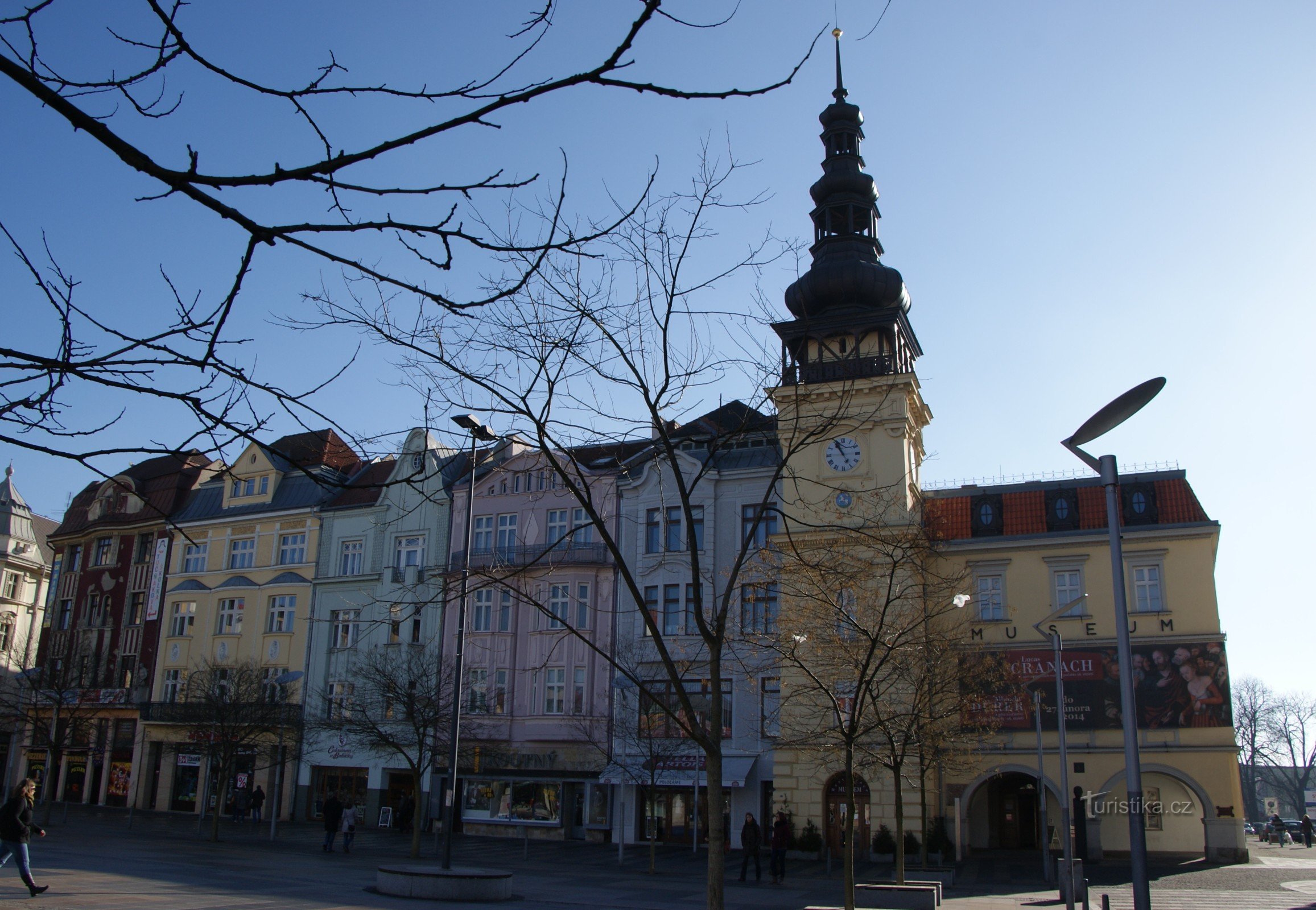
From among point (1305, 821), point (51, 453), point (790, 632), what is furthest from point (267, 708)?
point (1305, 821)

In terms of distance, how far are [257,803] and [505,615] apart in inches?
484

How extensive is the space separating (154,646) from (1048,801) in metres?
40.2

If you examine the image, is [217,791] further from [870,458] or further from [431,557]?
[870,458]

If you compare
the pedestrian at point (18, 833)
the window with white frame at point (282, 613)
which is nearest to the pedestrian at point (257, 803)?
the window with white frame at point (282, 613)

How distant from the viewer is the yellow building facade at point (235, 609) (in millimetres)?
46844

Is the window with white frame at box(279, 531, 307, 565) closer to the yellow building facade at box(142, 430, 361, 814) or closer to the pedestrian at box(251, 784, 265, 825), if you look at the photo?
the yellow building facade at box(142, 430, 361, 814)

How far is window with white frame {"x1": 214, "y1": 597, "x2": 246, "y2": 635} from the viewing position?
161ft

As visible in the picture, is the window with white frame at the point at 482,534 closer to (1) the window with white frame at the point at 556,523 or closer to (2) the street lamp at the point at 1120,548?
(1) the window with white frame at the point at 556,523

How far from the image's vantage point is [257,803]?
42031 mm

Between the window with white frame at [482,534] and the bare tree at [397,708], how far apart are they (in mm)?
4343

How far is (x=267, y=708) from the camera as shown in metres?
38.9

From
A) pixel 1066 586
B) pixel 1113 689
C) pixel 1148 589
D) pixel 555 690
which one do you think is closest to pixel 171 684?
pixel 555 690

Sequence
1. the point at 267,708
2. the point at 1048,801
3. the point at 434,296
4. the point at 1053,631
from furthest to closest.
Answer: the point at 267,708 < the point at 1048,801 < the point at 1053,631 < the point at 434,296

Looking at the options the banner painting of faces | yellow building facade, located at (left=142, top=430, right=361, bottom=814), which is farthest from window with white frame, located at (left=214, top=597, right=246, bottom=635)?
the banner painting of faces
